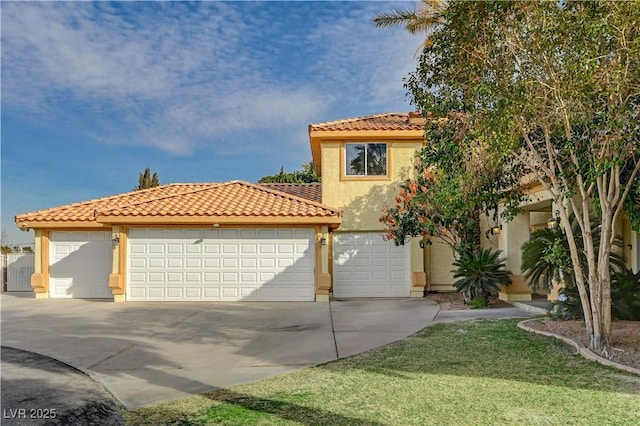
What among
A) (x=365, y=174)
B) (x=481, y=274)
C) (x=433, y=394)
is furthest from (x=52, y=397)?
(x=365, y=174)

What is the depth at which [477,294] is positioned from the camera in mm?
13953

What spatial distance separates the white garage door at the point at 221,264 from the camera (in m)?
15.9

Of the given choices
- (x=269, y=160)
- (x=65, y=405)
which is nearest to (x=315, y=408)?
(x=65, y=405)

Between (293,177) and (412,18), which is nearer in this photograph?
(412,18)

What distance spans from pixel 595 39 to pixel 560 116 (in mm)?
1139

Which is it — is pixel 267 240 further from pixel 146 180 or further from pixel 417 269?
pixel 146 180

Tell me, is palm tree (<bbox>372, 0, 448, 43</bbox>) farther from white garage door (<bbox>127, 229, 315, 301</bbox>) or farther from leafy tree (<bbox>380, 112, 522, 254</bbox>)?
leafy tree (<bbox>380, 112, 522, 254</bbox>)

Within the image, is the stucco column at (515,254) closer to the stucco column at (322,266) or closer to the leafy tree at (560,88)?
the stucco column at (322,266)

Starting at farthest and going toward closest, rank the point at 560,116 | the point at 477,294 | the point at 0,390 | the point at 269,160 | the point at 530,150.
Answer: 1. the point at 269,160
2. the point at 477,294
3. the point at 530,150
4. the point at 560,116
5. the point at 0,390

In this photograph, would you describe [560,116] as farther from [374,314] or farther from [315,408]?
[374,314]

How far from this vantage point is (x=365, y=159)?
58.1ft

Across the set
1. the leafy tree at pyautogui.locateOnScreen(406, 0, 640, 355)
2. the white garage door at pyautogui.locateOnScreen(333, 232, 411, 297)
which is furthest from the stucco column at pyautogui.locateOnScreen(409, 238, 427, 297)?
the leafy tree at pyautogui.locateOnScreen(406, 0, 640, 355)

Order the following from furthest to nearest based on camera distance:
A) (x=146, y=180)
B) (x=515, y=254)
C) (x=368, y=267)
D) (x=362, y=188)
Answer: (x=146, y=180) → (x=362, y=188) → (x=368, y=267) → (x=515, y=254)

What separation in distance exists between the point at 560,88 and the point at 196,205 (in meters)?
12.2
